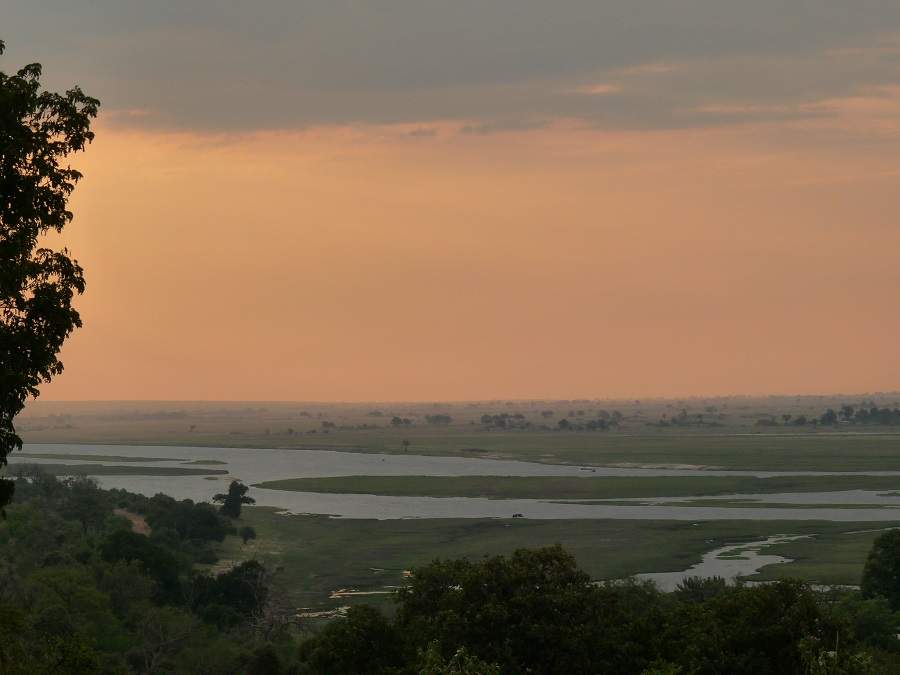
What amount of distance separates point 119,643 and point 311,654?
51.0ft

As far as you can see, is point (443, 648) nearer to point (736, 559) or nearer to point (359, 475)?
point (736, 559)

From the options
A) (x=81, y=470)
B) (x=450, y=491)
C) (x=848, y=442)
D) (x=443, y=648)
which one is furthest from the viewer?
(x=848, y=442)

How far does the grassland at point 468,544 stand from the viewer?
64500mm

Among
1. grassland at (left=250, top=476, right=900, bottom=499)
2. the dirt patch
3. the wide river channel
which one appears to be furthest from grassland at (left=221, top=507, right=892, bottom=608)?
grassland at (left=250, top=476, right=900, bottom=499)

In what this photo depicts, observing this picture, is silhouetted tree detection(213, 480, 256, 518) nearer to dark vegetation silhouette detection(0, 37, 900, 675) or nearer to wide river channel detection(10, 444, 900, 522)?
wide river channel detection(10, 444, 900, 522)

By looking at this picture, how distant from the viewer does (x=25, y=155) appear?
2050cm

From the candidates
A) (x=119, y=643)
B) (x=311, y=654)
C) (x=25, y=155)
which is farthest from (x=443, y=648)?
(x=119, y=643)

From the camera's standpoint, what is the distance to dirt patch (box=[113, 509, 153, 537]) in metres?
79.8

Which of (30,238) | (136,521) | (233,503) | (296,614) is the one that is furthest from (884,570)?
(233,503)

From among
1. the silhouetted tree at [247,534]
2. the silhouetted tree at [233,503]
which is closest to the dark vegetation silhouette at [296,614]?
the silhouetted tree at [247,534]

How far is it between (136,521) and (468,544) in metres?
22.6

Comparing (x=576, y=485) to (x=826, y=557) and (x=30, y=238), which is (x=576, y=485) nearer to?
(x=826, y=557)

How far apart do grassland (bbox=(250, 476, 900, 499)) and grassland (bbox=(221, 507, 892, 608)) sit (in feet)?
78.2

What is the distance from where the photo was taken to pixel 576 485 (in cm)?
12050
